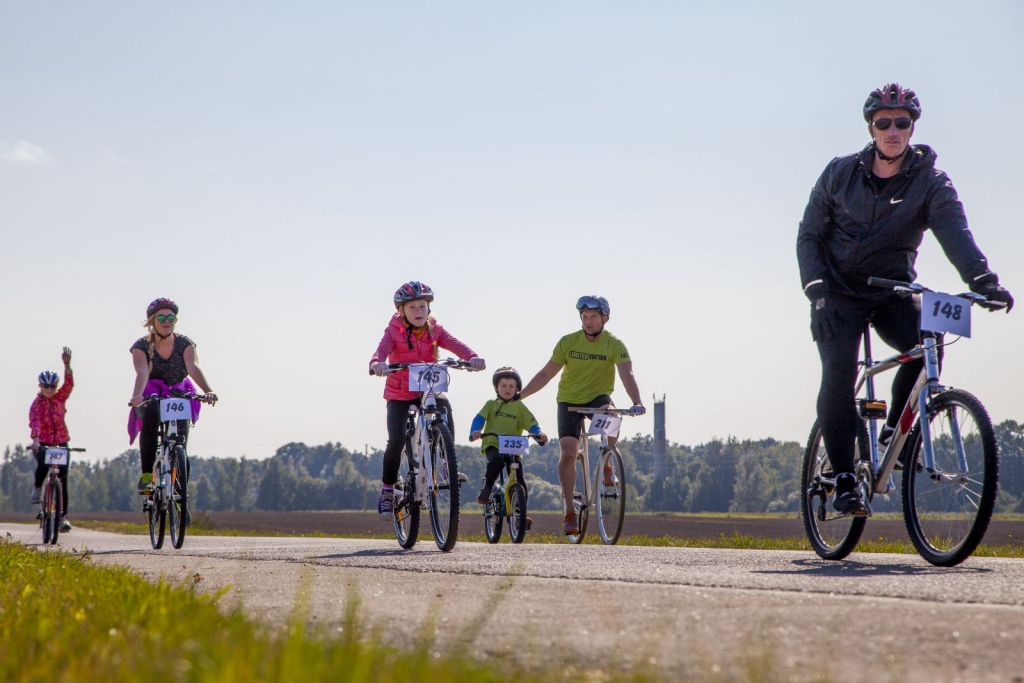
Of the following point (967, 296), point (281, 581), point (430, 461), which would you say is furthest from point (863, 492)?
point (430, 461)

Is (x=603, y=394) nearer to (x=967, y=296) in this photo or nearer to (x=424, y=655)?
(x=967, y=296)

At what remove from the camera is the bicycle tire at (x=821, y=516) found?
20.7 feet

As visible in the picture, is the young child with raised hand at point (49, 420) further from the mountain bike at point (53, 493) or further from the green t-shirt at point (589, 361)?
the green t-shirt at point (589, 361)

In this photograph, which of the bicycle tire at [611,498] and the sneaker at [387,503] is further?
the bicycle tire at [611,498]

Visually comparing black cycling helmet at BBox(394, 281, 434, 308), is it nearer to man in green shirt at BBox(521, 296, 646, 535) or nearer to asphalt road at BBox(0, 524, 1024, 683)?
man in green shirt at BBox(521, 296, 646, 535)

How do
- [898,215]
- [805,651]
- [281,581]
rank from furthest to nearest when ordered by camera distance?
[898,215] < [281,581] < [805,651]

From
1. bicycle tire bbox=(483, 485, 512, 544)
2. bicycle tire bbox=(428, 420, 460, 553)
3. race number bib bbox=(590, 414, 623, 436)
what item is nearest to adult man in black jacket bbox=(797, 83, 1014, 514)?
bicycle tire bbox=(428, 420, 460, 553)

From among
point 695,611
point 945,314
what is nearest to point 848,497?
point 945,314

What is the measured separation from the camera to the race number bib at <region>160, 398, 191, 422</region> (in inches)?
392

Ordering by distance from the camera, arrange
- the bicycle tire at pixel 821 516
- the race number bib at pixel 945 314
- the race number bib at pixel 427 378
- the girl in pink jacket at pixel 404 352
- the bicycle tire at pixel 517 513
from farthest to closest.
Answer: the bicycle tire at pixel 517 513 → the girl in pink jacket at pixel 404 352 → the race number bib at pixel 427 378 → the bicycle tire at pixel 821 516 → the race number bib at pixel 945 314

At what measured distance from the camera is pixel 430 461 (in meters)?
8.73

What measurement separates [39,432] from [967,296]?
1199cm

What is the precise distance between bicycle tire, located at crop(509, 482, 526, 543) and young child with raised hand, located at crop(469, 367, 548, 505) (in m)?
0.26

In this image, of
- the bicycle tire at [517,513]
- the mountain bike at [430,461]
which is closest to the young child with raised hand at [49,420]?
the bicycle tire at [517,513]
